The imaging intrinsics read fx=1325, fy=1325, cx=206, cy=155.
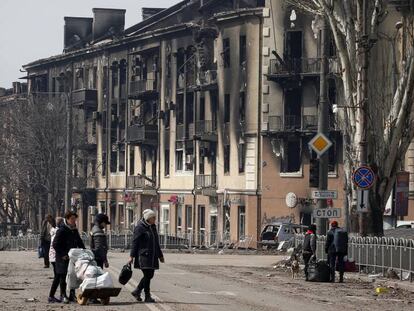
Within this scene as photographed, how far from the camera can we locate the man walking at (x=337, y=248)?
110 ft

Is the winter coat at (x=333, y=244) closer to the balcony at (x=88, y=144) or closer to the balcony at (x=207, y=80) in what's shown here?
the balcony at (x=207, y=80)

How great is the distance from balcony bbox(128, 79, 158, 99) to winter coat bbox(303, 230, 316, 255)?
48.3m

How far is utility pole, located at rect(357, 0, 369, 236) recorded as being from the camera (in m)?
36.7

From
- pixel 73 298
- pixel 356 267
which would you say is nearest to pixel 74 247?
pixel 73 298

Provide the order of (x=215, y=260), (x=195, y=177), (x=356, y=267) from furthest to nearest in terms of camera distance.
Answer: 1. (x=195, y=177)
2. (x=215, y=260)
3. (x=356, y=267)

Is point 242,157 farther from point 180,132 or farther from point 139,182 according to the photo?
point 139,182

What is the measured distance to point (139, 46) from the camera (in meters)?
87.2

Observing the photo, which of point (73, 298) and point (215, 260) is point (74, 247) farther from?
point (215, 260)

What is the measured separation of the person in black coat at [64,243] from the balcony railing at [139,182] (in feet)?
197

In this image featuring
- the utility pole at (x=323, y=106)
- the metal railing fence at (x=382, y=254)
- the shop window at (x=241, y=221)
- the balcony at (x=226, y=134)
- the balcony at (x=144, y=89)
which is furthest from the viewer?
the balcony at (x=144, y=89)

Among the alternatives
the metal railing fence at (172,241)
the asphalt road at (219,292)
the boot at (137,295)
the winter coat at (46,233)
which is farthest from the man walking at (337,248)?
the metal railing fence at (172,241)

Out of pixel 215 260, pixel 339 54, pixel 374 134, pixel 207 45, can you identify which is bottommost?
pixel 215 260

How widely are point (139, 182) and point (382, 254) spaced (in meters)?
52.8

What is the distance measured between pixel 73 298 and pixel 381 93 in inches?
912
